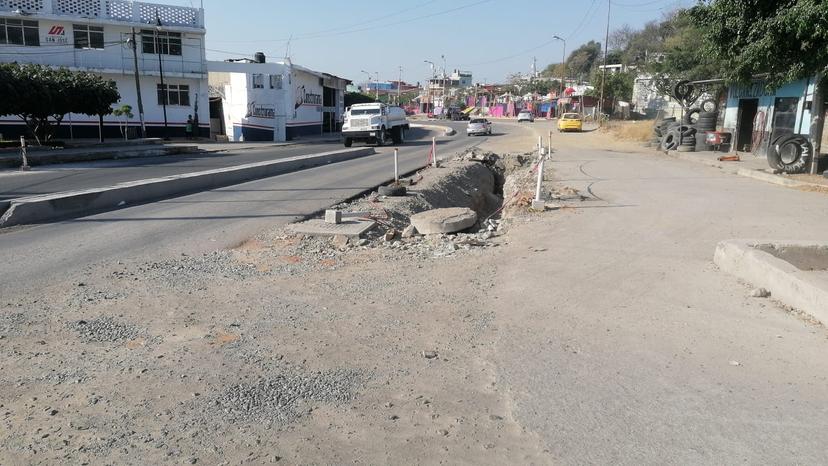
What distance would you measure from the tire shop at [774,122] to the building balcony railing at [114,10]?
33523 mm

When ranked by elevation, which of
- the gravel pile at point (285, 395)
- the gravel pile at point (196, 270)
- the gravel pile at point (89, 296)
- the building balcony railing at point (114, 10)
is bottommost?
the gravel pile at point (196, 270)

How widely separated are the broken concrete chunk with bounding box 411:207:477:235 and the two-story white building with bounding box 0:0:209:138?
106 feet

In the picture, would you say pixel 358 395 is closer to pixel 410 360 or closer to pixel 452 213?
pixel 410 360

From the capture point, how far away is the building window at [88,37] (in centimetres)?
3909

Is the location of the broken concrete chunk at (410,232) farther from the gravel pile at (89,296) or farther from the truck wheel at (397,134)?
the truck wheel at (397,134)

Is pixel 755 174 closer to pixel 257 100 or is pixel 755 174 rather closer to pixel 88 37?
pixel 257 100

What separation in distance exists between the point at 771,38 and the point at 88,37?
38.9 meters

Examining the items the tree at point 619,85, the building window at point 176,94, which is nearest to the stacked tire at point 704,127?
the building window at point 176,94

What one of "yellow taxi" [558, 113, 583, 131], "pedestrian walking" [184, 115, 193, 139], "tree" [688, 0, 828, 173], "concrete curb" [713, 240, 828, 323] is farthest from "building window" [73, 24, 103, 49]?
"concrete curb" [713, 240, 828, 323]

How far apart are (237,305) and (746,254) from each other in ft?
18.1

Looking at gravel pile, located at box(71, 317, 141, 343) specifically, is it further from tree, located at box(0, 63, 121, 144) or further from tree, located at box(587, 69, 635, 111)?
tree, located at box(587, 69, 635, 111)

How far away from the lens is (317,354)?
16.3ft

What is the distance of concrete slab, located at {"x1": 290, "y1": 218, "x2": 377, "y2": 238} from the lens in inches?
380

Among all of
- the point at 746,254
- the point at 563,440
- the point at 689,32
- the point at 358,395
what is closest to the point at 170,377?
the point at 358,395
